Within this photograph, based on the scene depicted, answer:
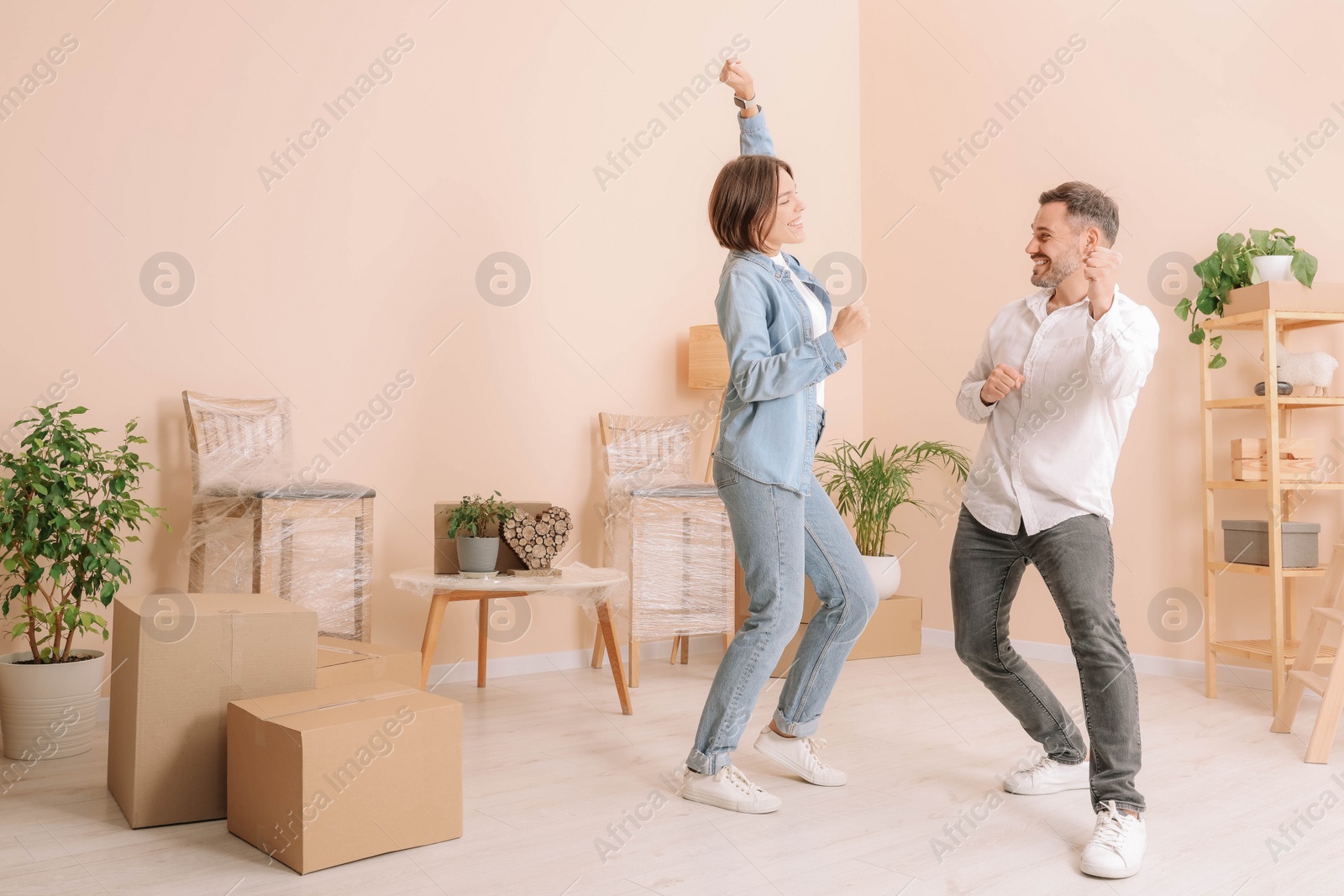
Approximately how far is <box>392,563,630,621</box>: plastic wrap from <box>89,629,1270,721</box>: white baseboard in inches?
22.3

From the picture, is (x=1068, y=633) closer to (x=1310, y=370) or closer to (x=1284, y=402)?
(x=1284, y=402)

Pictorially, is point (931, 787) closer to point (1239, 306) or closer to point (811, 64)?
point (1239, 306)

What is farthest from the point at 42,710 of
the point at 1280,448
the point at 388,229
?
the point at 1280,448

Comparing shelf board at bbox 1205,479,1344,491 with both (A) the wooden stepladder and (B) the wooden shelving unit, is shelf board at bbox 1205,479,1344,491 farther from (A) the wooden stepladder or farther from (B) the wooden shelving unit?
(A) the wooden stepladder

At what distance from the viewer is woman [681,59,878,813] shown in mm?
2049

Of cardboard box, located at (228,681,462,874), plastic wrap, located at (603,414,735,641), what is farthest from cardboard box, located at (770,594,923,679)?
cardboard box, located at (228,681,462,874)

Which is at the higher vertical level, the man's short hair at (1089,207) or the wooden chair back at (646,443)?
the man's short hair at (1089,207)

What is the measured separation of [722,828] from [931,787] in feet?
1.81

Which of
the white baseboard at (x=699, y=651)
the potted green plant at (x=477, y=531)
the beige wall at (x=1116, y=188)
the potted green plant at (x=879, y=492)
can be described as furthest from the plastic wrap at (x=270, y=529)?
the beige wall at (x=1116, y=188)

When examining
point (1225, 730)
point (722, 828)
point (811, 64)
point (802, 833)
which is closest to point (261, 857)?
point (722, 828)

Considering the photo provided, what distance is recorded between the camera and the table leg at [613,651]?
2.98 metres

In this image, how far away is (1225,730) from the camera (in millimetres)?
2842

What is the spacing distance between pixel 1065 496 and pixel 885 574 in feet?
6.81

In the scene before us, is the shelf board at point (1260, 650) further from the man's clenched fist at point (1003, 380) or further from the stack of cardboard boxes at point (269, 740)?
the stack of cardboard boxes at point (269, 740)
